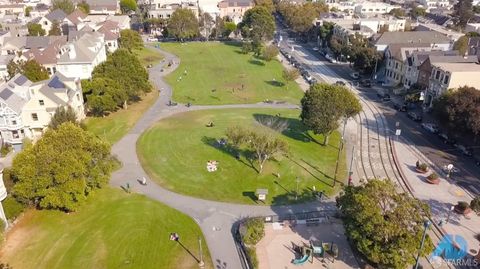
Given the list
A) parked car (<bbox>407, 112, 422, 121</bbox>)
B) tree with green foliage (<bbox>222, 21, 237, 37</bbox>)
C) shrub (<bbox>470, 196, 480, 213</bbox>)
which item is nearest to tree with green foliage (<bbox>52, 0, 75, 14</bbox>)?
tree with green foliage (<bbox>222, 21, 237, 37</bbox>)

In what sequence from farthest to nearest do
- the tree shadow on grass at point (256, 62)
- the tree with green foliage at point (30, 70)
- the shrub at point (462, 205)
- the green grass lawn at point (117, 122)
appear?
the tree shadow on grass at point (256, 62) < the tree with green foliage at point (30, 70) < the green grass lawn at point (117, 122) < the shrub at point (462, 205)

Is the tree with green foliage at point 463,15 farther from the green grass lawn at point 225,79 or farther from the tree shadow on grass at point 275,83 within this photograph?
the tree shadow on grass at point 275,83

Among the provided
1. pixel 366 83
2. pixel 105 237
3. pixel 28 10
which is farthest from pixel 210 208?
pixel 28 10

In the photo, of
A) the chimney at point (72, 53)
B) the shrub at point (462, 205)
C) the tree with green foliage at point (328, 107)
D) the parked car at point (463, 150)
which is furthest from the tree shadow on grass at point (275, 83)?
the shrub at point (462, 205)

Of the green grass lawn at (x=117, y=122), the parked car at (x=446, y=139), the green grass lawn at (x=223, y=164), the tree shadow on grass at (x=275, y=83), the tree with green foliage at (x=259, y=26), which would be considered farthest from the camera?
the tree with green foliage at (x=259, y=26)

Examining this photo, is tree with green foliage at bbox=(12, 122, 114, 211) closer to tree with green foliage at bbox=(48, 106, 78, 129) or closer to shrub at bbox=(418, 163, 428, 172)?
tree with green foliage at bbox=(48, 106, 78, 129)

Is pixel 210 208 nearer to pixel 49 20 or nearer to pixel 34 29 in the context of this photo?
pixel 34 29
